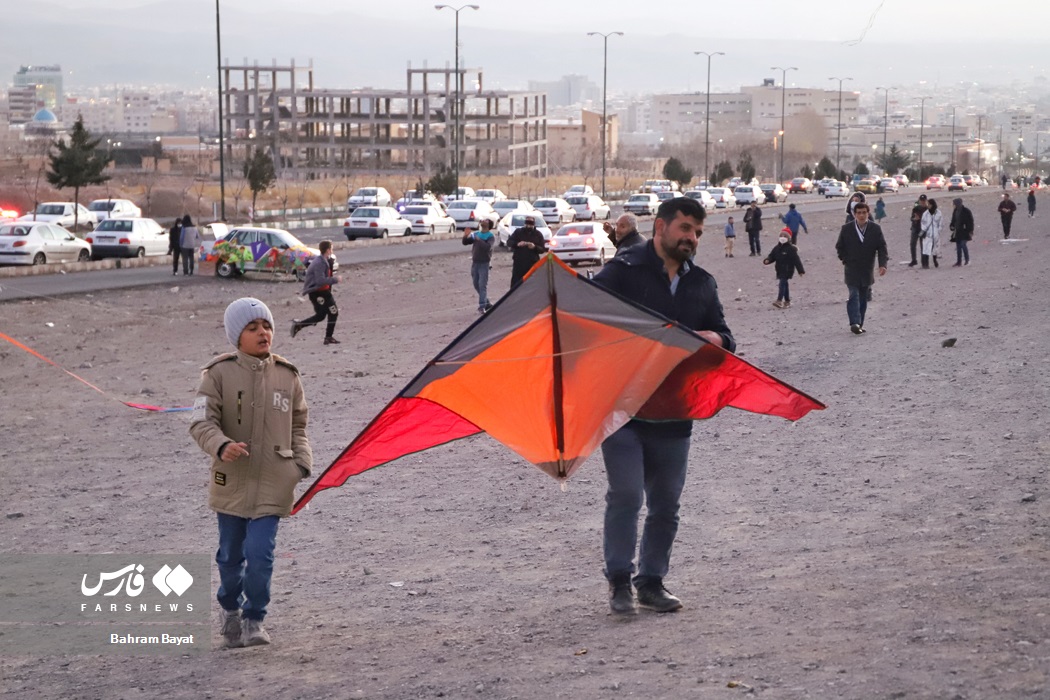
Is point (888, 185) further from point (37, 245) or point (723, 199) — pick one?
point (37, 245)

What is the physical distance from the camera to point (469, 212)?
58.2 metres

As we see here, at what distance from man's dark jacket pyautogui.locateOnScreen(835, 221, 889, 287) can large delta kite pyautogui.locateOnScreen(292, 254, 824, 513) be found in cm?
1096

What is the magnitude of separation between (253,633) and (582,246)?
33.9m

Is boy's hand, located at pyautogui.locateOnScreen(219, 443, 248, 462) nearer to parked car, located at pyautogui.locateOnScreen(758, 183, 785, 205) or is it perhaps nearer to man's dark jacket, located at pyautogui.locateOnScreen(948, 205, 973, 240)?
man's dark jacket, located at pyautogui.locateOnScreen(948, 205, 973, 240)

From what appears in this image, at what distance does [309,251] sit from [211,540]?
26.7 metres

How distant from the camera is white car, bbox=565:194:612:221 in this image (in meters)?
61.6

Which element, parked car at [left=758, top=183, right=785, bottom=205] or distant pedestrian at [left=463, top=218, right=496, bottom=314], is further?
parked car at [left=758, top=183, right=785, bottom=205]

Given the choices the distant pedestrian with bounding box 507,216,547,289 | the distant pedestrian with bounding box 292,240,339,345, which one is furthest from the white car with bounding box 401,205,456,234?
the distant pedestrian with bounding box 292,240,339,345

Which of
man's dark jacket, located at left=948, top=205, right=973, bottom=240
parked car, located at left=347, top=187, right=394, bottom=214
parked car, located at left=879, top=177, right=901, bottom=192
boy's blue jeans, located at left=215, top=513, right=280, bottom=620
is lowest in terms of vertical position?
boy's blue jeans, located at left=215, top=513, right=280, bottom=620

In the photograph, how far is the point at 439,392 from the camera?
7227mm

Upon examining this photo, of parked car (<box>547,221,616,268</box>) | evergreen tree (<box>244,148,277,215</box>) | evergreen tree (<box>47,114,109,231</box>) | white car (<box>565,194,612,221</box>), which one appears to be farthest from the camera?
evergreen tree (<box>244,148,277,215</box>)

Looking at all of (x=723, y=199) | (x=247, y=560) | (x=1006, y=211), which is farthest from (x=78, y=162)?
(x=247, y=560)

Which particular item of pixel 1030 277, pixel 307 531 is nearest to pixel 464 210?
pixel 1030 277

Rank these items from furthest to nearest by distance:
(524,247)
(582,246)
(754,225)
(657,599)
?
1. (754,225)
2. (582,246)
3. (524,247)
4. (657,599)
